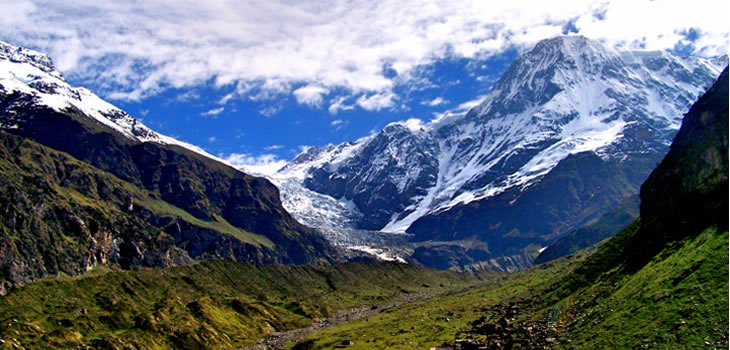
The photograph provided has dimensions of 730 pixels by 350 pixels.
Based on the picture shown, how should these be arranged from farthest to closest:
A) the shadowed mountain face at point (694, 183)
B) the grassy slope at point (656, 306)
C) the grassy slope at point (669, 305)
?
the shadowed mountain face at point (694, 183) → the grassy slope at point (656, 306) → the grassy slope at point (669, 305)

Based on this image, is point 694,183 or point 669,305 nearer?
point 669,305

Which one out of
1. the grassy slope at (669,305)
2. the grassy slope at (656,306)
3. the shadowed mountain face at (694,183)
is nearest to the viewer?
the grassy slope at (669,305)

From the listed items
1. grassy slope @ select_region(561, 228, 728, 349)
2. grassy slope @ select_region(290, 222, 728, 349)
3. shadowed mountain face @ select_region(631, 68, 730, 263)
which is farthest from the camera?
shadowed mountain face @ select_region(631, 68, 730, 263)

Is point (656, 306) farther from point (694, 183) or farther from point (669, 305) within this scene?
point (694, 183)

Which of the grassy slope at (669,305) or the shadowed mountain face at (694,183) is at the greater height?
the shadowed mountain face at (694,183)

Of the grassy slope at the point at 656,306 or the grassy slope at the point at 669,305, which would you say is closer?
the grassy slope at the point at 669,305

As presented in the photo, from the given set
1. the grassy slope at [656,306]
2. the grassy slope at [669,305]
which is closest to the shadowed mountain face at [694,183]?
the grassy slope at [656,306]

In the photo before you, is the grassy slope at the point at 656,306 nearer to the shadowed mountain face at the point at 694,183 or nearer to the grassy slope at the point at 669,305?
the grassy slope at the point at 669,305

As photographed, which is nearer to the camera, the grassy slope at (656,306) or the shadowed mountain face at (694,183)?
the grassy slope at (656,306)

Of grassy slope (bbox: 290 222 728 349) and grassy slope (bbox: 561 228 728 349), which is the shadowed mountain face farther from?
grassy slope (bbox: 561 228 728 349)

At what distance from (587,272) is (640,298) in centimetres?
6577

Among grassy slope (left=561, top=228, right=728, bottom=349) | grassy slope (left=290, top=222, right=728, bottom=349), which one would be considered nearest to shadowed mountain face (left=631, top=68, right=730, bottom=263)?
grassy slope (left=290, top=222, right=728, bottom=349)

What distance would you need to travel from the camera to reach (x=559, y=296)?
16362 centimetres

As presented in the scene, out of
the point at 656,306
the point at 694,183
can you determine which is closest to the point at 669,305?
the point at 656,306
